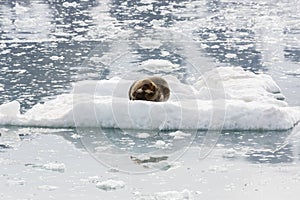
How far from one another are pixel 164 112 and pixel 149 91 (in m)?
0.58

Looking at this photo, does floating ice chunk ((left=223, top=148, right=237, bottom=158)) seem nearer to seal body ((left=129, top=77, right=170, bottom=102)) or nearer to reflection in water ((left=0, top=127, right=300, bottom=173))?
reflection in water ((left=0, top=127, right=300, bottom=173))

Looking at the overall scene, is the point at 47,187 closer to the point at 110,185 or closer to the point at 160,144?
the point at 110,185

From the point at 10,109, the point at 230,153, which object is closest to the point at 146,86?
the point at 10,109

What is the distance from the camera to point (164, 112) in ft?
23.9

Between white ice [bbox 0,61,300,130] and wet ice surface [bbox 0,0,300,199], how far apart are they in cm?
12

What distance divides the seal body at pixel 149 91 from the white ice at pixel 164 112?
87 mm

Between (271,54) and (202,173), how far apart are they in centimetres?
494

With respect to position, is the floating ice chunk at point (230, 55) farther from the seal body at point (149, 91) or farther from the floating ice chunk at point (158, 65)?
the seal body at point (149, 91)

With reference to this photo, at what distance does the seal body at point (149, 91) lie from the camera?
7.73 m

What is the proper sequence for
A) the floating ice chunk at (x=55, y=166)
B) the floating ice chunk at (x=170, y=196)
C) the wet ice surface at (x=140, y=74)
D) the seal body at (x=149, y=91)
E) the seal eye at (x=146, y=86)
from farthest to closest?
the seal eye at (x=146, y=86) → the seal body at (x=149, y=91) → the floating ice chunk at (x=55, y=166) → the wet ice surface at (x=140, y=74) → the floating ice chunk at (x=170, y=196)

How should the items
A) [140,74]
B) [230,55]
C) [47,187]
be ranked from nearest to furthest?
[47,187] → [140,74] → [230,55]

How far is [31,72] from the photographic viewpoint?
9766mm

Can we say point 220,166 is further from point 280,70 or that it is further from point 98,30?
point 98,30

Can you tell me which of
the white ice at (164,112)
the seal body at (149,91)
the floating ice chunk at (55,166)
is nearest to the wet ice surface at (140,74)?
the floating ice chunk at (55,166)
